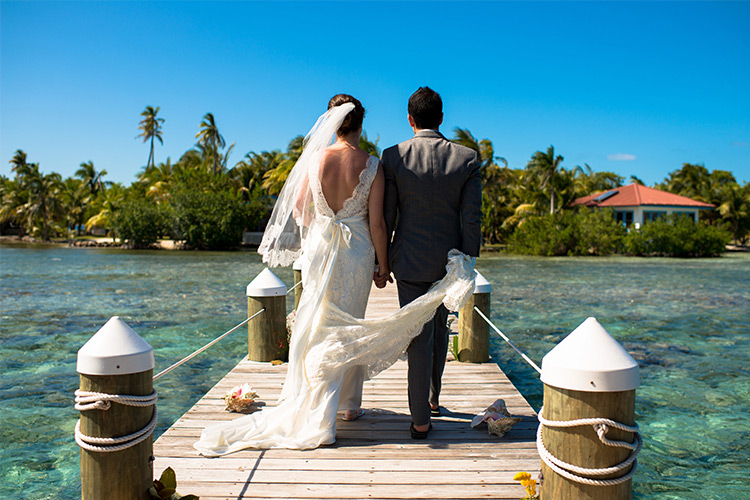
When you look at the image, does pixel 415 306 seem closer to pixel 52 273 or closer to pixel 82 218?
pixel 52 273

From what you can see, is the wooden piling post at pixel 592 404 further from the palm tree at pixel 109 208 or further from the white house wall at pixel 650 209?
the palm tree at pixel 109 208

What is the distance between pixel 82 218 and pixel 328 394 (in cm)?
6979

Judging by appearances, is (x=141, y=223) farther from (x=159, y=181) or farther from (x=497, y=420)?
(x=497, y=420)

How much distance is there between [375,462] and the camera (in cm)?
303

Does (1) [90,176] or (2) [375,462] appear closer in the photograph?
(2) [375,462]

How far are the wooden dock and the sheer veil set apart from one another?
3.82ft

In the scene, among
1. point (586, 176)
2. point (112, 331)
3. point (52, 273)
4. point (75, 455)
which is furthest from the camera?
point (586, 176)

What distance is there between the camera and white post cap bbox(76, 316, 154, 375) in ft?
6.99

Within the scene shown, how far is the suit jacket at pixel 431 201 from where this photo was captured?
3.15 meters

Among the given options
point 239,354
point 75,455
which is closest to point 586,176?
point 239,354

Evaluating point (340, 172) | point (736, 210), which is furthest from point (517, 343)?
point (736, 210)

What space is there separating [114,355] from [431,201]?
178 cm

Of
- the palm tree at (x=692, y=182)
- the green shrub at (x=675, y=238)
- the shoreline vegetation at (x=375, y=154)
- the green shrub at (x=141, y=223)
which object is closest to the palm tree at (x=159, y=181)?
the shoreline vegetation at (x=375, y=154)

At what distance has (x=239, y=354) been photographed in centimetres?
939
